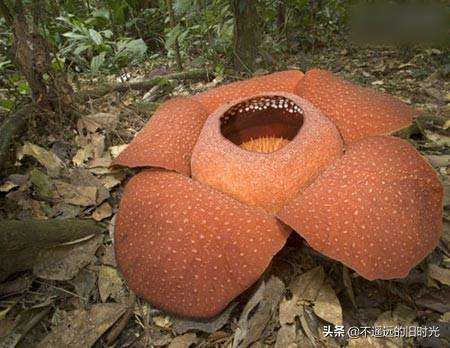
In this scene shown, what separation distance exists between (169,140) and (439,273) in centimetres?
144

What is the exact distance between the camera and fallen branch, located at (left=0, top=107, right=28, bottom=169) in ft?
8.41

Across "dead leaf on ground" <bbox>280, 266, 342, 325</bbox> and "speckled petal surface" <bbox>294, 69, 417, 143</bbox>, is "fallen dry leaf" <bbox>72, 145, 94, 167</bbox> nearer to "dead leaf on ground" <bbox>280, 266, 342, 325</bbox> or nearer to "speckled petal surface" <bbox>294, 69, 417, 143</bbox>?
"speckled petal surface" <bbox>294, 69, 417, 143</bbox>

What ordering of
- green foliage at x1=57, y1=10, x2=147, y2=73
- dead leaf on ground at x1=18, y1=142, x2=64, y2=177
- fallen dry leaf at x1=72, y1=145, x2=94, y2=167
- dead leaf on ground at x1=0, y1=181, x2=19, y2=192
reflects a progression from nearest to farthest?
dead leaf on ground at x1=0, y1=181, x2=19, y2=192, dead leaf on ground at x1=18, y1=142, x2=64, y2=177, fallen dry leaf at x1=72, y1=145, x2=94, y2=167, green foliage at x1=57, y1=10, x2=147, y2=73

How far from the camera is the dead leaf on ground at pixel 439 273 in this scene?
1.94m

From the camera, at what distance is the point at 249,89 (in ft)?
8.46

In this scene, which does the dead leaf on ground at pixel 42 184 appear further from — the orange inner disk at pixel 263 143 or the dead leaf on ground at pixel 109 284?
the orange inner disk at pixel 263 143

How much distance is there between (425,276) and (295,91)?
120cm

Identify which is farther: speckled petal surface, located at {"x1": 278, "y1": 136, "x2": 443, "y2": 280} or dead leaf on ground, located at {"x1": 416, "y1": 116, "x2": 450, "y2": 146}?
dead leaf on ground, located at {"x1": 416, "y1": 116, "x2": 450, "y2": 146}

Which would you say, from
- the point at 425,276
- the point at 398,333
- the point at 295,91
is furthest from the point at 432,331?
the point at 295,91

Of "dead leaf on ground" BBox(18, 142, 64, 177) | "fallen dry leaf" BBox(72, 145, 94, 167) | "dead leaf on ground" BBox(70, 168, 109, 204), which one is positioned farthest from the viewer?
"fallen dry leaf" BBox(72, 145, 94, 167)

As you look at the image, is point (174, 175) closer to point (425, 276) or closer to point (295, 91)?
point (295, 91)

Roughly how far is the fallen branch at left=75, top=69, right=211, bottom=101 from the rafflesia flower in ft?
4.42

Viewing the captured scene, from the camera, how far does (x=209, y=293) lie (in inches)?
66.5

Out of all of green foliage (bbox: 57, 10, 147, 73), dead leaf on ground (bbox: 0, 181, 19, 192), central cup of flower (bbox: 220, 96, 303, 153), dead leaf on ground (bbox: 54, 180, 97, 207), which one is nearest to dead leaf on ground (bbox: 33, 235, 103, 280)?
dead leaf on ground (bbox: 54, 180, 97, 207)
